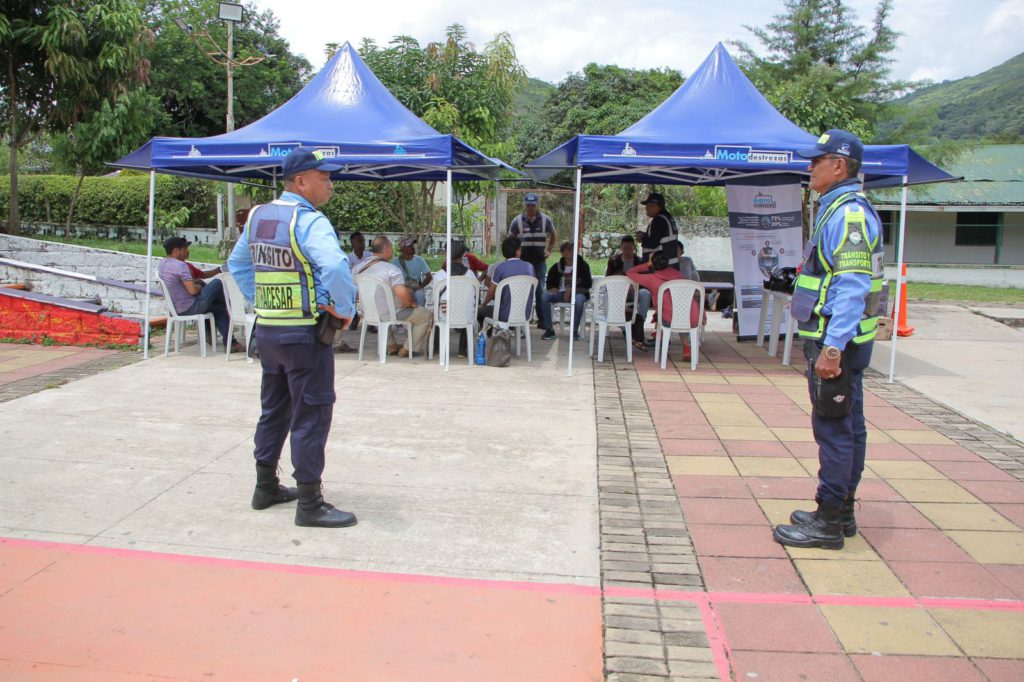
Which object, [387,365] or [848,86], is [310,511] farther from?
[848,86]

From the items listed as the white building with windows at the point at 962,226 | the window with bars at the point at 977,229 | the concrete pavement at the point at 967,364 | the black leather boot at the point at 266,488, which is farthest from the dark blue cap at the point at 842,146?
the window with bars at the point at 977,229

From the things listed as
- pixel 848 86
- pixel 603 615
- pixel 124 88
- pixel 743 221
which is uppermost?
pixel 848 86

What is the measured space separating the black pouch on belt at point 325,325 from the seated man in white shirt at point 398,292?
14.8 ft

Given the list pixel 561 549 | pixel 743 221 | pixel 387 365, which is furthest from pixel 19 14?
pixel 561 549

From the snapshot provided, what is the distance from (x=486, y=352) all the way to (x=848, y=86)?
A: 20.3 m

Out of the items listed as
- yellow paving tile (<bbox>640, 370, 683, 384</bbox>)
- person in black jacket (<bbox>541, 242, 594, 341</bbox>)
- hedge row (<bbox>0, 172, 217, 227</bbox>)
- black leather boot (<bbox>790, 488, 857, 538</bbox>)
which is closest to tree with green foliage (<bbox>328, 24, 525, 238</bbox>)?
person in black jacket (<bbox>541, 242, 594, 341</bbox>)

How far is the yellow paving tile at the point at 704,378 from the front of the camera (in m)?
8.03

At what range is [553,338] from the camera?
1062 centimetres

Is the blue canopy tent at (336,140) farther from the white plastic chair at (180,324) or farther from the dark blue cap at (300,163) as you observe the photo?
the dark blue cap at (300,163)

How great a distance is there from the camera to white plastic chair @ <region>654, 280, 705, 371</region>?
8.52 meters

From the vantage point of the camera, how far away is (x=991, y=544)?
4.11 metres

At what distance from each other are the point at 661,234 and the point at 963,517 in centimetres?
543

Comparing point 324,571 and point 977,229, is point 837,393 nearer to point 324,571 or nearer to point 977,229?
point 324,571

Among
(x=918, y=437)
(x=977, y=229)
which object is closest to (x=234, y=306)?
(x=918, y=437)
